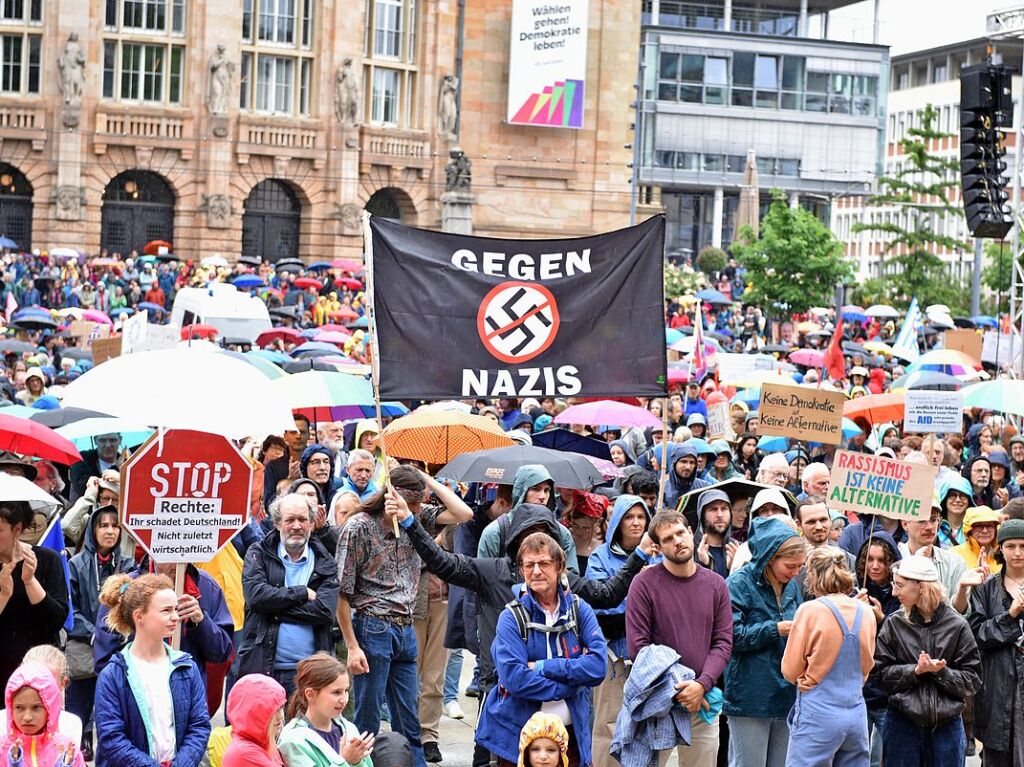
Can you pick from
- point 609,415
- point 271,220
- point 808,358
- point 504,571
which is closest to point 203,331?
point 609,415

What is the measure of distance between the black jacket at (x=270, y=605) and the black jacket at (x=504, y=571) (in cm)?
60

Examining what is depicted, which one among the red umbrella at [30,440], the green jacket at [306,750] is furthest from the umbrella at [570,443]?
the green jacket at [306,750]

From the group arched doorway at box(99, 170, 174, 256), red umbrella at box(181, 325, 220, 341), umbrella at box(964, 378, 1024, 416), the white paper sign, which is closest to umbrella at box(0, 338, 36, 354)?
red umbrella at box(181, 325, 220, 341)

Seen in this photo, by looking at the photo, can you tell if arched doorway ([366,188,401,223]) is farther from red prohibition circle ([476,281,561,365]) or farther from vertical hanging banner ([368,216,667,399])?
red prohibition circle ([476,281,561,365])

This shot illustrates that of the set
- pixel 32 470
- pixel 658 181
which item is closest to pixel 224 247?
pixel 658 181

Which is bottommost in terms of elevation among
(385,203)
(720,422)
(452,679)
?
(452,679)

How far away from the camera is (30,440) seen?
37.6ft

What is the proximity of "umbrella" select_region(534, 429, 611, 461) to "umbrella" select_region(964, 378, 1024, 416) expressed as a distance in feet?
14.4

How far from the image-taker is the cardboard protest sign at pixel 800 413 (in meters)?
15.1

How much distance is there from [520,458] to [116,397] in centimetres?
318

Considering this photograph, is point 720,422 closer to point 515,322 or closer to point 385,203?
point 515,322

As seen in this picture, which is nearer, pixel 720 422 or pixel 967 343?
pixel 720 422

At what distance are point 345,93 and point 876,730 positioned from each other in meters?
48.4

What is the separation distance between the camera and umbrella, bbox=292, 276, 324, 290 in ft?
138
